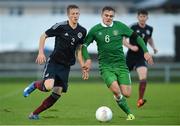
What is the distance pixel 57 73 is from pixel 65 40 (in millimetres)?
705

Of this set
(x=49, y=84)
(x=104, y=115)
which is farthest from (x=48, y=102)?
(x=104, y=115)

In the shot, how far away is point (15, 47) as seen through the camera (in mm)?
35906

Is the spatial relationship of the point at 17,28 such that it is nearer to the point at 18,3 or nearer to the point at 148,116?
the point at 148,116

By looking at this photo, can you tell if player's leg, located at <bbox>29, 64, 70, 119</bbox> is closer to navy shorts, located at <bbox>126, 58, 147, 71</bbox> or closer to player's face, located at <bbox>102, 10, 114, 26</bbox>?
player's face, located at <bbox>102, 10, 114, 26</bbox>

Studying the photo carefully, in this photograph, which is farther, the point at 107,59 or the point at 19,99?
the point at 19,99

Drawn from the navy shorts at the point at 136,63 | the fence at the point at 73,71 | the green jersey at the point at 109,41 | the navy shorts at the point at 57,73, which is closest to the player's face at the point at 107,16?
the green jersey at the point at 109,41

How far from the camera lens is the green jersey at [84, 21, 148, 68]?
14.6m

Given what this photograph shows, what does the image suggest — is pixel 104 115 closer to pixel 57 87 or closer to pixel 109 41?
pixel 57 87

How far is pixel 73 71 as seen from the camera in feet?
113

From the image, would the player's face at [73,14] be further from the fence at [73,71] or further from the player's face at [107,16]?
the fence at [73,71]

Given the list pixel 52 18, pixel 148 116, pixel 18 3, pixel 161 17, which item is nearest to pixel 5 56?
pixel 52 18

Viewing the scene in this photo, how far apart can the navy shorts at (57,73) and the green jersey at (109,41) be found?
69 centimetres

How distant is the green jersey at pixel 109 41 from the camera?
14.6m

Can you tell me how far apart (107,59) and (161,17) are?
21.9m
